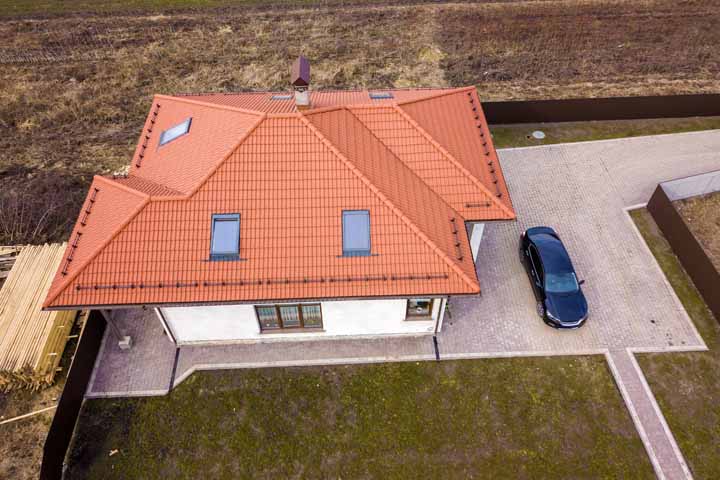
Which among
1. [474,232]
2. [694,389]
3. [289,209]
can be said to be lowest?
[694,389]

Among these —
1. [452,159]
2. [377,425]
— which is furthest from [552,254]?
[377,425]

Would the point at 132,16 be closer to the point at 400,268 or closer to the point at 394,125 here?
the point at 394,125

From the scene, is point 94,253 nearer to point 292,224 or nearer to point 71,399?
point 71,399

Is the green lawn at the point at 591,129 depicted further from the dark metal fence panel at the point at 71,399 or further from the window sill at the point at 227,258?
the dark metal fence panel at the point at 71,399

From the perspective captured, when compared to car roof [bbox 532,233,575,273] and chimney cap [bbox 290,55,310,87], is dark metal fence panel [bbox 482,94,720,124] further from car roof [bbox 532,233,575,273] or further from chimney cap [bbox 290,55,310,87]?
chimney cap [bbox 290,55,310,87]

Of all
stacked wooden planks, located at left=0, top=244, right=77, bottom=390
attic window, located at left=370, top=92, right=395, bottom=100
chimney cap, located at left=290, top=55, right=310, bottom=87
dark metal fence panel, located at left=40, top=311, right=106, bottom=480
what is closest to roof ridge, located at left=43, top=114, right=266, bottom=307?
chimney cap, located at left=290, top=55, right=310, bottom=87

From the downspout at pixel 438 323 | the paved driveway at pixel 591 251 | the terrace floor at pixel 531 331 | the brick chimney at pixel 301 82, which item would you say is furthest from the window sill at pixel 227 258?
the paved driveway at pixel 591 251
